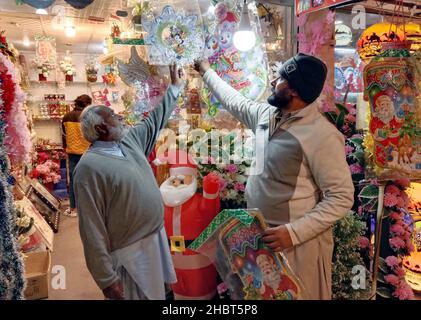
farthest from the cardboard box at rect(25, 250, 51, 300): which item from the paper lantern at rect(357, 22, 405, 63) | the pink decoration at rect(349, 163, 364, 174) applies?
the paper lantern at rect(357, 22, 405, 63)

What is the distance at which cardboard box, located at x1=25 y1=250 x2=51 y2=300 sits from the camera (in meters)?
2.54

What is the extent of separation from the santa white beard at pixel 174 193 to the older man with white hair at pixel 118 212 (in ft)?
0.79

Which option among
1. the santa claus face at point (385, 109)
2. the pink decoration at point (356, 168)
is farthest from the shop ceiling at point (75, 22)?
the pink decoration at point (356, 168)

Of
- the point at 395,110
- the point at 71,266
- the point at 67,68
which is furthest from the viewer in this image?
the point at 67,68

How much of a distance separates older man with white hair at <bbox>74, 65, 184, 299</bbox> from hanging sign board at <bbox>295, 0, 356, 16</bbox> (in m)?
1.21

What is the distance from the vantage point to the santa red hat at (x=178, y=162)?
1732mm

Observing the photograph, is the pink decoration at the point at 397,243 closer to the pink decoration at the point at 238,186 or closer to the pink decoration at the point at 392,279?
the pink decoration at the point at 392,279

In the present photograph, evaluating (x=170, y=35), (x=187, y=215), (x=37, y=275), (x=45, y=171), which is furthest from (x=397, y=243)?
(x=45, y=171)

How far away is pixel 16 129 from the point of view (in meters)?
1.81

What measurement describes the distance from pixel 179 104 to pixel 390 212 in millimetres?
1555

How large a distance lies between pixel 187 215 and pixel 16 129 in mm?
991

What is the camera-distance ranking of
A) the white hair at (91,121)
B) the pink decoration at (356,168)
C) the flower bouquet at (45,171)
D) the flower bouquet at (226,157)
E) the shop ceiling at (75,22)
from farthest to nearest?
the flower bouquet at (45,171) < the shop ceiling at (75,22) < the pink decoration at (356,168) < the flower bouquet at (226,157) < the white hair at (91,121)

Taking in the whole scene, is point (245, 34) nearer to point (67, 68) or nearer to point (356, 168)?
point (356, 168)
